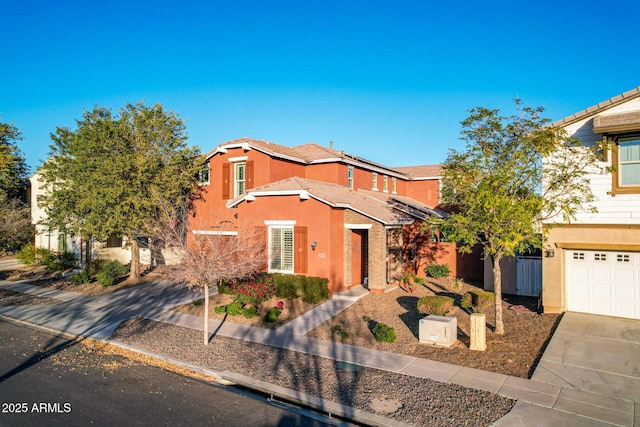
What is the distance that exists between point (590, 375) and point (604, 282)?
5.54 meters

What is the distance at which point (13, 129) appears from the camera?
31.6 metres

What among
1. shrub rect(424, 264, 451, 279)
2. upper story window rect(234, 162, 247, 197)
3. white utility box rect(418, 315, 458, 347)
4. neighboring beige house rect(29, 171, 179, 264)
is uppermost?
upper story window rect(234, 162, 247, 197)

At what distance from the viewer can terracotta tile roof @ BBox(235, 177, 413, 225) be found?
17.2 metres

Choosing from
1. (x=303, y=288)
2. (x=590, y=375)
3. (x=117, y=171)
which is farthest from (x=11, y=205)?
(x=590, y=375)

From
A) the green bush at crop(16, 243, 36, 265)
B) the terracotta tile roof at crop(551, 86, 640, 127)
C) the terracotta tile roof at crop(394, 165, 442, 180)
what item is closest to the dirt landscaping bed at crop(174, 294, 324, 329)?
the terracotta tile roof at crop(551, 86, 640, 127)

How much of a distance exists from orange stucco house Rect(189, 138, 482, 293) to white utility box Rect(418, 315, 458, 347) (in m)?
5.77

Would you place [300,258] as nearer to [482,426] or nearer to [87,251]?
[482,426]

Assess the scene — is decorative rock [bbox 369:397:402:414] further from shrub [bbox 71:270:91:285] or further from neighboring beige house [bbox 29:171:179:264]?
neighboring beige house [bbox 29:171:179:264]

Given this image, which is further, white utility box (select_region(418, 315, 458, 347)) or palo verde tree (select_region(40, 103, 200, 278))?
palo verde tree (select_region(40, 103, 200, 278))

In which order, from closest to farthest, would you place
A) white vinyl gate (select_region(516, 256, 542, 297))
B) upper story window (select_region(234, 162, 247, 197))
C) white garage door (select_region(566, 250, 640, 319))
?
white garage door (select_region(566, 250, 640, 319))
white vinyl gate (select_region(516, 256, 542, 297))
upper story window (select_region(234, 162, 247, 197))

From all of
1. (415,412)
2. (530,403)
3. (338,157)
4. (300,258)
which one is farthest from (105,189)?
(530,403)

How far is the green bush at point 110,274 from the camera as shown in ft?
66.2

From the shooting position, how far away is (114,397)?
335 inches

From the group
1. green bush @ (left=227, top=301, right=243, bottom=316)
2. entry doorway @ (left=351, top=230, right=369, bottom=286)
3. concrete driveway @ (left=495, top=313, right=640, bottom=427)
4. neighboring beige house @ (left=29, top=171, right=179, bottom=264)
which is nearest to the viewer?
concrete driveway @ (left=495, top=313, right=640, bottom=427)
